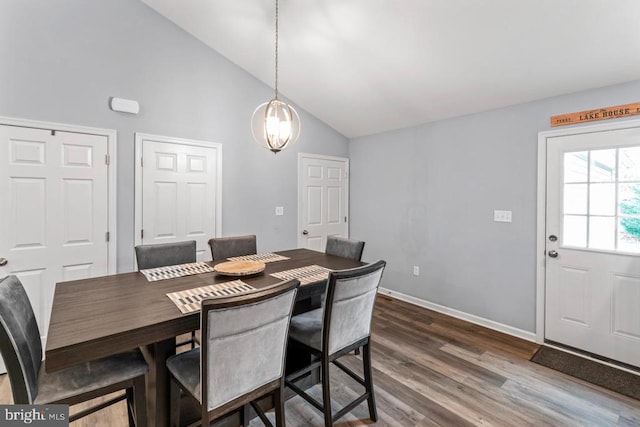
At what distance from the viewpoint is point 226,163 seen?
357 cm

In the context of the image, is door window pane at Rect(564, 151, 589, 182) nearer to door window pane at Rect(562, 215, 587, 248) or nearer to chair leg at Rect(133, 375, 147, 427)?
door window pane at Rect(562, 215, 587, 248)

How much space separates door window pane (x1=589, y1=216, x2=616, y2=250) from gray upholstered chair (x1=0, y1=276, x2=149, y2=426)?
3.47 m

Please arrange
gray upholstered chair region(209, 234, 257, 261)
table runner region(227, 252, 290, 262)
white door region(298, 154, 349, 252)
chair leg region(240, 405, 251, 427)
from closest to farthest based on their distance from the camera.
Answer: chair leg region(240, 405, 251, 427)
table runner region(227, 252, 290, 262)
gray upholstered chair region(209, 234, 257, 261)
white door region(298, 154, 349, 252)

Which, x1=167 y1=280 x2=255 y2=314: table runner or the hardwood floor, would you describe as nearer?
x1=167 y1=280 x2=255 y2=314: table runner

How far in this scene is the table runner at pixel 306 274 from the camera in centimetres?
190

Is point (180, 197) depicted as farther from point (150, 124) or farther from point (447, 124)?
point (447, 124)

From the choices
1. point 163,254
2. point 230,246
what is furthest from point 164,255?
point 230,246

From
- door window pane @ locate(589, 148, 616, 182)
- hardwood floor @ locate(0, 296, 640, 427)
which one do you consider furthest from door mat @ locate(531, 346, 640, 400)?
door window pane @ locate(589, 148, 616, 182)

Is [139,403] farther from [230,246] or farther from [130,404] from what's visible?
[230,246]

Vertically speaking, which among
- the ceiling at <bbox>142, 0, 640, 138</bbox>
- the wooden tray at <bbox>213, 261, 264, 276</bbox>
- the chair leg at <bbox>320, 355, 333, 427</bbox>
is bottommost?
the chair leg at <bbox>320, 355, 333, 427</bbox>

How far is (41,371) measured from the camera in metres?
1.41

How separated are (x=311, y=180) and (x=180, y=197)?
1.77m

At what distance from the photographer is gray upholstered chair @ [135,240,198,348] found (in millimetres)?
2264

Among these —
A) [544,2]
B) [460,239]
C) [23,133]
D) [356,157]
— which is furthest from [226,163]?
[544,2]
